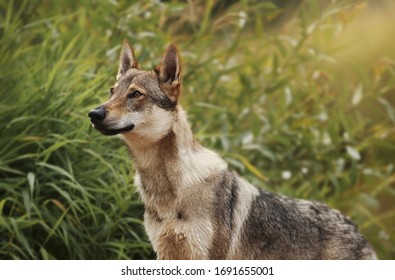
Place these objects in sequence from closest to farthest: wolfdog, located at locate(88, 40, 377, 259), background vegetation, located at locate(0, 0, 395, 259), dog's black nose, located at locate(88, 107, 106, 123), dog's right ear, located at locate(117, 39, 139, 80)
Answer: dog's black nose, located at locate(88, 107, 106, 123) → wolfdog, located at locate(88, 40, 377, 259) → dog's right ear, located at locate(117, 39, 139, 80) → background vegetation, located at locate(0, 0, 395, 259)

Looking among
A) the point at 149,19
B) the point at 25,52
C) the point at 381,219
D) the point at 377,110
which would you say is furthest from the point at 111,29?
the point at 381,219

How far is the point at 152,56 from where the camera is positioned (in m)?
7.34

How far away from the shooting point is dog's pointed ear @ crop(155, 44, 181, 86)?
4.75 meters

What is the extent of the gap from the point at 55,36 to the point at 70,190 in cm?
221

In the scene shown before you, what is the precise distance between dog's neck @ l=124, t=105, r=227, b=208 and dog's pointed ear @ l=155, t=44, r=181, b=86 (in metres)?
0.21

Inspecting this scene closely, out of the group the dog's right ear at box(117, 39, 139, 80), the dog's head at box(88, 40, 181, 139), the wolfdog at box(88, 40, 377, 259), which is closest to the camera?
the dog's head at box(88, 40, 181, 139)

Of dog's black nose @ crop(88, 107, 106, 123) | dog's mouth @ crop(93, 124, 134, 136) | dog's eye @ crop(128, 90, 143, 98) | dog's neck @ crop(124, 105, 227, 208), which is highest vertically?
dog's black nose @ crop(88, 107, 106, 123)

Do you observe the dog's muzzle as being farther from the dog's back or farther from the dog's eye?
the dog's back

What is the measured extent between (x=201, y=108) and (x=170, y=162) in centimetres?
253

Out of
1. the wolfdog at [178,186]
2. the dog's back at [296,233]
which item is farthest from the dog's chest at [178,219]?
the dog's back at [296,233]

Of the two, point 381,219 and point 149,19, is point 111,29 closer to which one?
point 149,19

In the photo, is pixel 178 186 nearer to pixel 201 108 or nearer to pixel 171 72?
pixel 171 72

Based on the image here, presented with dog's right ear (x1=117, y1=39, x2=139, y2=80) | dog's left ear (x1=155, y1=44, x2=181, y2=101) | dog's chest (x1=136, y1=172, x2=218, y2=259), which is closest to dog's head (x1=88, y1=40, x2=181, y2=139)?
dog's left ear (x1=155, y1=44, x2=181, y2=101)

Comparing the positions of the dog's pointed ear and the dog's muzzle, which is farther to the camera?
the dog's pointed ear
